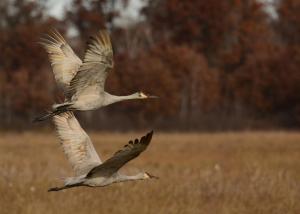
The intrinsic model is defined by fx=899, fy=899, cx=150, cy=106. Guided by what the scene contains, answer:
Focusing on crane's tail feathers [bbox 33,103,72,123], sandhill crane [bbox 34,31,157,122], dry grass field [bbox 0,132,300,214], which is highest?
sandhill crane [bbox 34,31,157,122]

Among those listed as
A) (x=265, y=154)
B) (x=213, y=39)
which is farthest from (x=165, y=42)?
(x=265, y=154)

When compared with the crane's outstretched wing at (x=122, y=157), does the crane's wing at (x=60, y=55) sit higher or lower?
higher

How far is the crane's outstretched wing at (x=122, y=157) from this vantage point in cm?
645

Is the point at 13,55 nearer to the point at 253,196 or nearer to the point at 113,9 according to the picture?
the point at 113,9

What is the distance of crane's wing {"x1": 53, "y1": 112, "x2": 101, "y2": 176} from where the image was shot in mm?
7941

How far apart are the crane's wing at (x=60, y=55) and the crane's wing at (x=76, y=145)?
0.61 metres

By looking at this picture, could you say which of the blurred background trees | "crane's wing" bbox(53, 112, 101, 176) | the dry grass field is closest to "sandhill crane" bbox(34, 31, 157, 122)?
"crane's wing" bbox(53, 112, 101, 176)

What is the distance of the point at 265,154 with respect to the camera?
21516 millimetres

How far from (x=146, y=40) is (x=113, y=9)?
441 centimetres

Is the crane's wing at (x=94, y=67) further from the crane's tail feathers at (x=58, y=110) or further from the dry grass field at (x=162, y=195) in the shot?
the dry grass field at (x=162, y=195)

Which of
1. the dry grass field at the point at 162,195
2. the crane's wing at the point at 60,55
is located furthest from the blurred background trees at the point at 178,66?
the crane's wing at the point at 60,55

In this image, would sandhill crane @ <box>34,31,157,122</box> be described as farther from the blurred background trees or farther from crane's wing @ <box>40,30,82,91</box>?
the blurred background trees

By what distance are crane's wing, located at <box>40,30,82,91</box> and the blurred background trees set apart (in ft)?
96.6

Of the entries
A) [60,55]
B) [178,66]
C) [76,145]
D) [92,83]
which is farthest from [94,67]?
[178,66]
